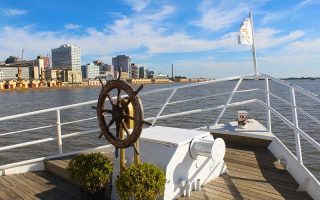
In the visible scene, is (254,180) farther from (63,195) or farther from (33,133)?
(33,133)

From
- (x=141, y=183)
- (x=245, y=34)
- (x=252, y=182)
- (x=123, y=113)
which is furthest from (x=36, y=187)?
(x=245, y=34)

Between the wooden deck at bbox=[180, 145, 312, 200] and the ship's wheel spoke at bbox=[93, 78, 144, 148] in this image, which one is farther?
the wooden deck at bbox=[180, 145, 312, 200]

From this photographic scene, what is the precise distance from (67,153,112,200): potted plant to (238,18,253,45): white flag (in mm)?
4806

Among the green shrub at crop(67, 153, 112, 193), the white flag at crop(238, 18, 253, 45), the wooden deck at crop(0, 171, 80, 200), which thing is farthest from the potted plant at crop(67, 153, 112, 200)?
the white flag at crop(238, 18, 253, 45)

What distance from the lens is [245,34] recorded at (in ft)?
26.3

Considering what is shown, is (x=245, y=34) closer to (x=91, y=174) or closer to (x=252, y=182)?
(x=252, y=182)

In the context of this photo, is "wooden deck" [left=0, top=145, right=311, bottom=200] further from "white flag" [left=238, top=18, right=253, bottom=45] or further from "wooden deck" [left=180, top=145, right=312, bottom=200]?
"white flag" [left=238, top=18, right=253, bottom=45]

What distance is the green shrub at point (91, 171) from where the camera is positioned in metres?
4.62

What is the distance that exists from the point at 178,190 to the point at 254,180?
1.37m

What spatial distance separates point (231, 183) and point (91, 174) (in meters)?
2.14

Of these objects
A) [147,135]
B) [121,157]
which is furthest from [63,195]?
[147,135]

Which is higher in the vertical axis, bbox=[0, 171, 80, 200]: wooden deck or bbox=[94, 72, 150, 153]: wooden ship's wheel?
bbox=[94, 72, 150, 153]: wooden ship's wheel

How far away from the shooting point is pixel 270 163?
6.20 meters

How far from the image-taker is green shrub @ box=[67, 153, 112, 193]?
4.62 metres
